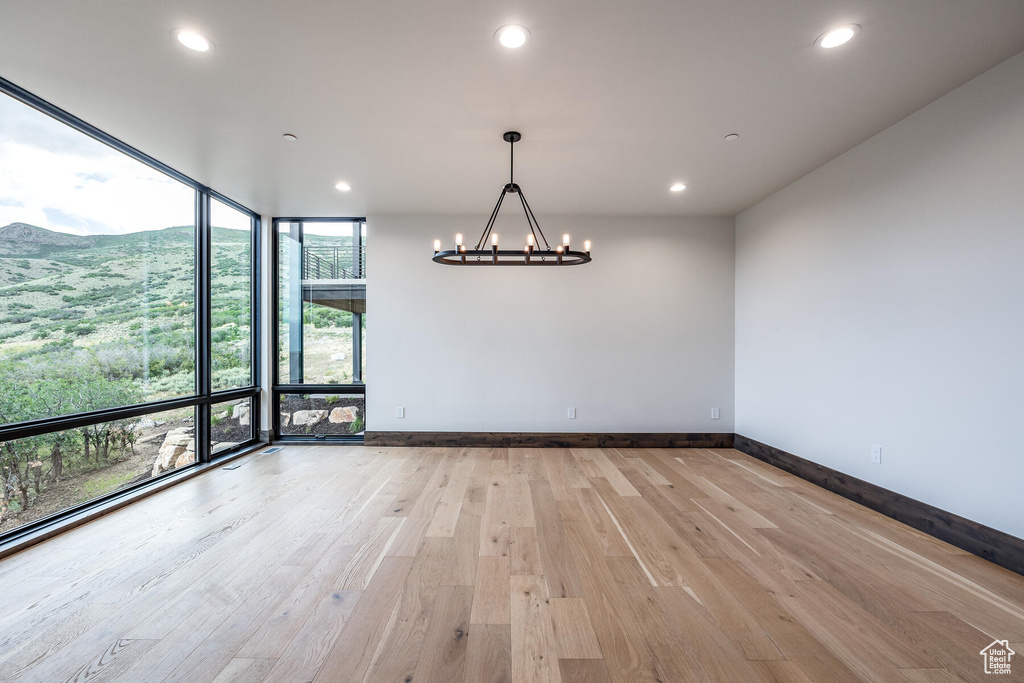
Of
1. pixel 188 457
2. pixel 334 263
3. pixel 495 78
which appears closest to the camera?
pixel 495 78

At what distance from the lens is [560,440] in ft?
15.7

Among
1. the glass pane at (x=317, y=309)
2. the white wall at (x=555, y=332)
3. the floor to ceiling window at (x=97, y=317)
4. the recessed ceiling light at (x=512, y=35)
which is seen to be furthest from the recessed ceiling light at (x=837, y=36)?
the glass pane at (x=317, y=309)

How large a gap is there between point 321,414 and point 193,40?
12.7 ft

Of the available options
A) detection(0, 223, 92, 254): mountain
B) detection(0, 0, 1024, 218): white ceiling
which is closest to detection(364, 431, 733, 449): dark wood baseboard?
detection(0, 0, 1024, 218): white ceiling

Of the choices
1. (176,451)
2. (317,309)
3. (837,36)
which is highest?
(837,36)

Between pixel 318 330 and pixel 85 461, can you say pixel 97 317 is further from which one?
pixel 318 330

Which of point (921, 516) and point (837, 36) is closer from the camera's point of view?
point (837, 36)

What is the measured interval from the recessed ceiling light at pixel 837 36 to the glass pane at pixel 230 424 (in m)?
5.41

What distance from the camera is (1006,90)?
7.26 ft

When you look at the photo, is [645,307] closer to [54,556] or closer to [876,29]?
[876,29]

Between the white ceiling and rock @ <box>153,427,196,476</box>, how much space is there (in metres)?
2.33

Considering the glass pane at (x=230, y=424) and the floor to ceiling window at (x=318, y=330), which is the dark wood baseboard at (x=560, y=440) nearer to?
the floor to ceiling window at (x=318, y=330)

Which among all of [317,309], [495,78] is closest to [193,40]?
[495,78]

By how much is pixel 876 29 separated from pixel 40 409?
5072mm
